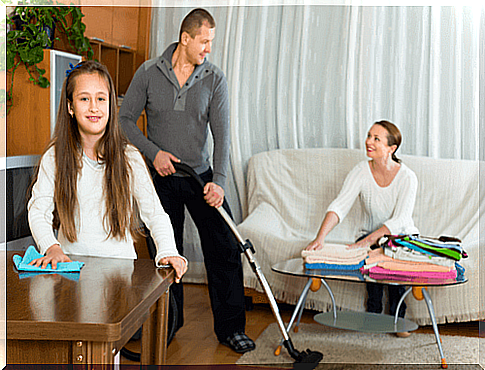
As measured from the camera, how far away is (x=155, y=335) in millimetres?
1186

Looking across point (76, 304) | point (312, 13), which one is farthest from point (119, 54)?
point (76, 304)

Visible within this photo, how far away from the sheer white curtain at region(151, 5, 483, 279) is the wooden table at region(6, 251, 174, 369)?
2.13 meters

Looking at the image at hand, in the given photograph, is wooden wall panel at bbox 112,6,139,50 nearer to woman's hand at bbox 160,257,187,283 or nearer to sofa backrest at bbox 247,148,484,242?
sofa backrest at bbox 247,148,484,242

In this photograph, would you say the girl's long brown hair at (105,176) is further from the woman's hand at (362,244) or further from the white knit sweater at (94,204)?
the woman's hand at (362,244)

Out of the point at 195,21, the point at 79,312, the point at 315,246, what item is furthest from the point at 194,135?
the point at 79,312

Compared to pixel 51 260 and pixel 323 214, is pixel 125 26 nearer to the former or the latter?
pixel 323 214

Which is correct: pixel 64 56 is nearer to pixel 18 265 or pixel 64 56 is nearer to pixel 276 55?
pixel 276 55

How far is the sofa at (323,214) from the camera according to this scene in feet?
7.79

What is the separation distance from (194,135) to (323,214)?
96 centimetres

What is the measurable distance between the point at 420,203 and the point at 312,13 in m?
1.24

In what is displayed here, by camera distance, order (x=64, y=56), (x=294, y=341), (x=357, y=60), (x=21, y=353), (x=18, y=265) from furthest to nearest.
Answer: (x=357, y=60) → (x=64, y=56) → (x=294, y=341) → (x=18, y=265) → (x=21, y=353)

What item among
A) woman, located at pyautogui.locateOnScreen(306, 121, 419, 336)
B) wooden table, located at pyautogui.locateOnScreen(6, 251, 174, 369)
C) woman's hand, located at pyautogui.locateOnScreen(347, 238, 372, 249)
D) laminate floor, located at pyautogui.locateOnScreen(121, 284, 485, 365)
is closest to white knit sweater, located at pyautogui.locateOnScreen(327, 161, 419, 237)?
woman, located at pyautogui.locateOnScreen(306, 121, 419, 336)

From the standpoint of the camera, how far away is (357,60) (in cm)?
313

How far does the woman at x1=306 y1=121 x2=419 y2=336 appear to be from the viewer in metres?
2.44
